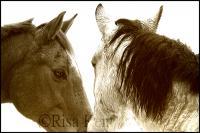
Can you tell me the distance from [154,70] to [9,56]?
5.02 ft

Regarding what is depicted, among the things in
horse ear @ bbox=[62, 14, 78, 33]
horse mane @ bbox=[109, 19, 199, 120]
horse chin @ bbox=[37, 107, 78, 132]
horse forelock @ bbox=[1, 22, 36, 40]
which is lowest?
horse chin @ bbox=[37, 107, 78, 132]

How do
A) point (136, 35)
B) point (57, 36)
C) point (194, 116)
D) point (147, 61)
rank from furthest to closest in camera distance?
1. point (57, 36)
2. point (136, 35)
3. point (147, 61)
4. point (194, 116)

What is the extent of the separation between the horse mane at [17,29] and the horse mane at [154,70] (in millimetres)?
1368

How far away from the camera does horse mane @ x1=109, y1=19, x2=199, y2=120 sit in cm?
141

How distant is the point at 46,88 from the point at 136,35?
3.93 feet

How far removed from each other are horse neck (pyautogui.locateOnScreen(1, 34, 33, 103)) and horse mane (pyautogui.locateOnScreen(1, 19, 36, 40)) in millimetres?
36

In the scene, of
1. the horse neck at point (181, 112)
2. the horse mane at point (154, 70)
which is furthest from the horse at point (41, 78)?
the horse neck at point (181, 112)

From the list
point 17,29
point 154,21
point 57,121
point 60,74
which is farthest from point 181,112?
point 17,29

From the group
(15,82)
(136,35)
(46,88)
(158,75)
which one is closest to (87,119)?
(46,88)

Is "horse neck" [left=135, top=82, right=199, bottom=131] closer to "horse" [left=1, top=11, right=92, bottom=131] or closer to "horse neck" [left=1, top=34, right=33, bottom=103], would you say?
"horse" [left=1, top=11, right=92, bottom=131]

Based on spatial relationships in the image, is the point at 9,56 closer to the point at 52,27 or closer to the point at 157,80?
the point at 52,27

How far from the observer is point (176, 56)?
4.76 feet

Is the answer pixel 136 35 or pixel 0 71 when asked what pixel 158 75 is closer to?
pixel 136 35

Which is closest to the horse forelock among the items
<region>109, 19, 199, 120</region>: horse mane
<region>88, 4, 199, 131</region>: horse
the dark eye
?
the dark eye
